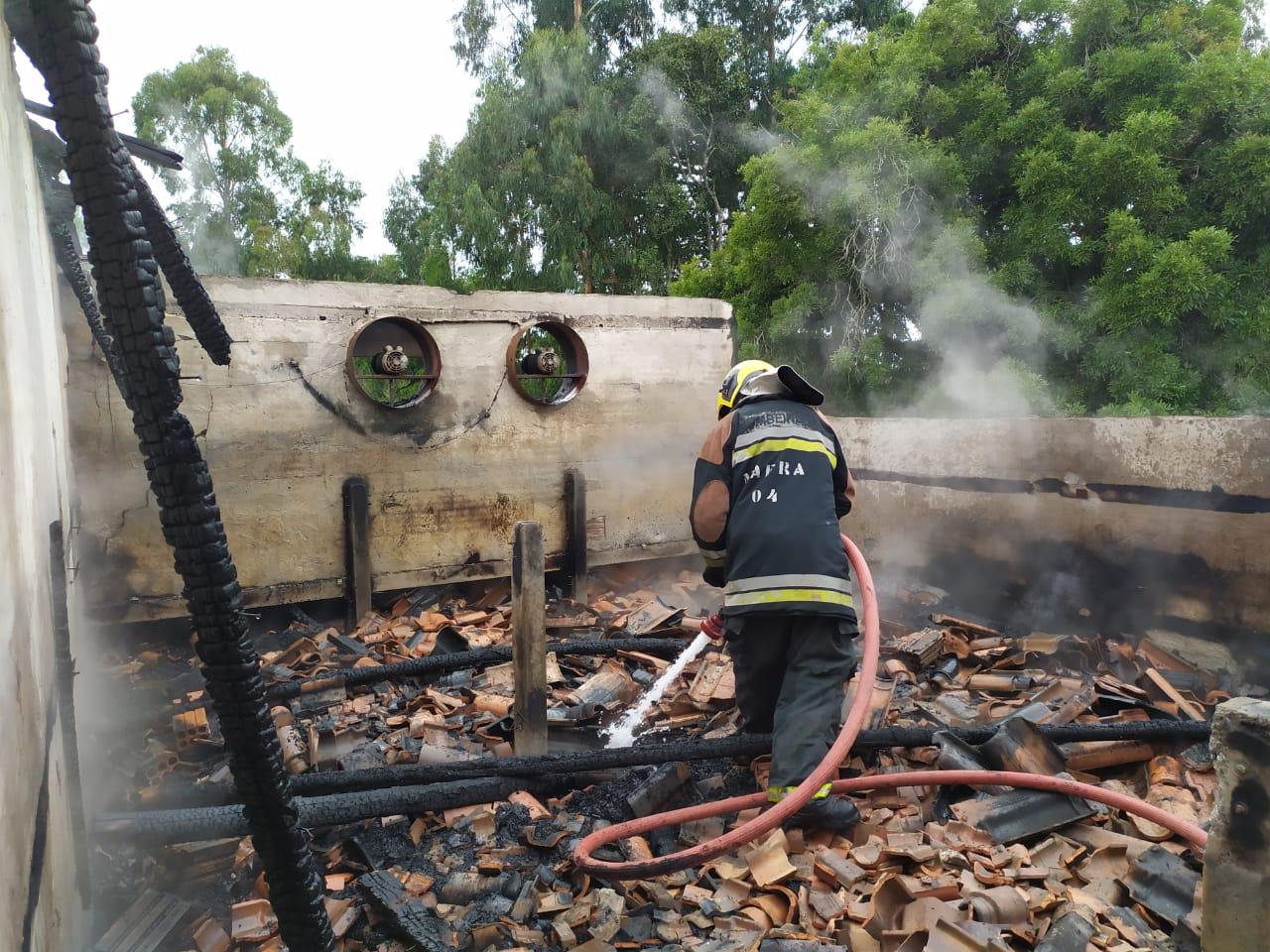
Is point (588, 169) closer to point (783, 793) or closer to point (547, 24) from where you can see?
point (547, 24)

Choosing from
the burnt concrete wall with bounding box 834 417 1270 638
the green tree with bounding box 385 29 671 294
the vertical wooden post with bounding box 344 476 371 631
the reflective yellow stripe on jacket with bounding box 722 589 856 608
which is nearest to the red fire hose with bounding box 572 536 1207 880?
the reflective yellow stripe on jacket with bounding box 722 589 856 608

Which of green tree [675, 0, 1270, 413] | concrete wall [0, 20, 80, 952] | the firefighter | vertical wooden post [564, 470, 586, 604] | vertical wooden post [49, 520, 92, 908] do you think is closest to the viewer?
concrete wall [0, 20, 80, 952]

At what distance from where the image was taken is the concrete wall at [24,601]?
1601 millimetres

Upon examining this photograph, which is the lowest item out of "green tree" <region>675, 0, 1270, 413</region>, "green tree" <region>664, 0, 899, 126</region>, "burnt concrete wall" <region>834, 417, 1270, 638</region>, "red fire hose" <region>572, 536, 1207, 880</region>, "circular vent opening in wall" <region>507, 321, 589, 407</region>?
"red fire hose" <region>572, 536, 1207, 880</region>

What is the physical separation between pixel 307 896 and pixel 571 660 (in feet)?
15.3

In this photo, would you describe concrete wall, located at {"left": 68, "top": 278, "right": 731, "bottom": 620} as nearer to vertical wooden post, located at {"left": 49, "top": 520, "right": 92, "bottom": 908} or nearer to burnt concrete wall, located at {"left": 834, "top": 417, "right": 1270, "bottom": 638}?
burnt concrete wall, located at {"left": 834, "top": 417, "right": 1270, "bottom": 638}

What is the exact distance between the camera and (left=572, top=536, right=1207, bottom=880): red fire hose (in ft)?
11.0

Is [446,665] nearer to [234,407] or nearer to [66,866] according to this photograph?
[234,407]

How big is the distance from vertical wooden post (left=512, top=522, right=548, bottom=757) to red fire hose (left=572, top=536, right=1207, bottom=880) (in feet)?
2.85

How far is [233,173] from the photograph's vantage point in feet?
84.8

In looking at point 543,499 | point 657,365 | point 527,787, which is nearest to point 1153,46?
point 657,365

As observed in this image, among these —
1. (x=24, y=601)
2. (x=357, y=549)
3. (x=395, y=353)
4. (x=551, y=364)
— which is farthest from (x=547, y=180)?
(x=24, y=601)

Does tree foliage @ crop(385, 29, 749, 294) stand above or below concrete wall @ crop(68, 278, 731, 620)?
above

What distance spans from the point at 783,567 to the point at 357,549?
4.39 meters
